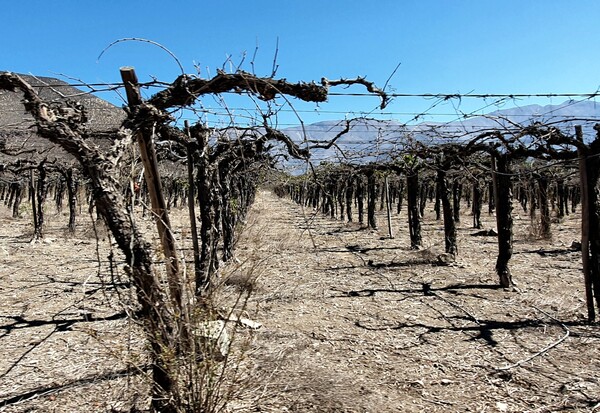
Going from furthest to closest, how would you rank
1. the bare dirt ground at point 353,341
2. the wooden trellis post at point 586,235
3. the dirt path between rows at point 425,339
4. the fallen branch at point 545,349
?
the wooden trellis post at point 586,235 → the fallen branch at point 545,349 → the dirt path between rows at point 425,339 → the bare dirt ground at point 353,341

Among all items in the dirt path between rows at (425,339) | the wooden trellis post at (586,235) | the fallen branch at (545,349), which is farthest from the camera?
the wooden trellis post at (586,235)

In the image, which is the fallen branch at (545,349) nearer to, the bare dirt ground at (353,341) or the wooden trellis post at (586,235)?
the bare dirt ground at (353,341)

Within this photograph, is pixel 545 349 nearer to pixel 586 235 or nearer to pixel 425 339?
pixel 425 339

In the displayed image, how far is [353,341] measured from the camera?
17.9ft

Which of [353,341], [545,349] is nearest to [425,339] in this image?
[353,341]

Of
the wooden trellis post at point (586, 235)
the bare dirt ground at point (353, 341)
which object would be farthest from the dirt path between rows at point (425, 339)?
the wooden trellis post at point (586, 235)

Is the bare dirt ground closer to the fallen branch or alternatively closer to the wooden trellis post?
the fallen branch

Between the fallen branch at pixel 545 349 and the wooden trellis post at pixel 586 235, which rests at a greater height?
the wooden trellis post at pixel 586 235

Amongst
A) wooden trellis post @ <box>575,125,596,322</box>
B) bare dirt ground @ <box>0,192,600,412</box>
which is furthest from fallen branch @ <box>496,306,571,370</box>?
wooden trellis post @ <box>575,125,596,322</box>

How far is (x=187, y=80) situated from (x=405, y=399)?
329 cm

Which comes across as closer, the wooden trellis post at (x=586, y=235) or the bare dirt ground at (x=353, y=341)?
the bare dirt ground at (x=353, y=341)

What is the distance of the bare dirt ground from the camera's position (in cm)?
384

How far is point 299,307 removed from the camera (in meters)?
7.00

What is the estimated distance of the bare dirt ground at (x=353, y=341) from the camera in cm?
384
